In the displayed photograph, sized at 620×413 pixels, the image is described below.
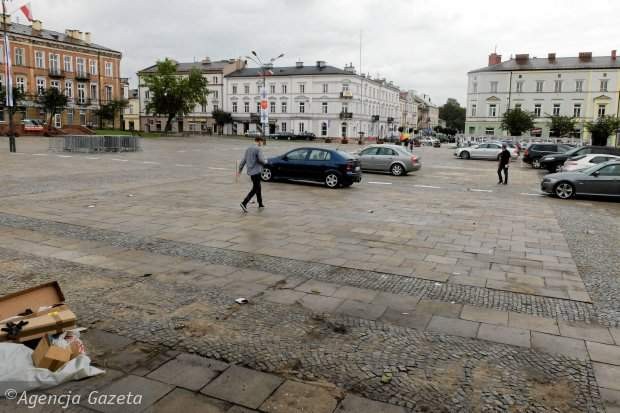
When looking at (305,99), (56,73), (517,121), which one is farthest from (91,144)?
(517,121)

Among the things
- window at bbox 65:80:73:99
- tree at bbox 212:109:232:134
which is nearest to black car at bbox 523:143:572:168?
tree at bbox 212:109:232:134

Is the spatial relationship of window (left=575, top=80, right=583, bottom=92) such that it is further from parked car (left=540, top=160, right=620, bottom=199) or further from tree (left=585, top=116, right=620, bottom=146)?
parked car (left=540, top=160, right=620, bottom=199)

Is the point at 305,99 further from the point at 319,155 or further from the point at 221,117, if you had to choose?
the point at 319,155

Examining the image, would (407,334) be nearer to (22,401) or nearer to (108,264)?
(22,401)

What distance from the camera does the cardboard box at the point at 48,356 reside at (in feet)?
13.1

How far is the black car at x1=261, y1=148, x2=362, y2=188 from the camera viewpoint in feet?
59.0

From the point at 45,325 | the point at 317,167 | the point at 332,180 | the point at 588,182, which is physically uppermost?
the point at 317,167

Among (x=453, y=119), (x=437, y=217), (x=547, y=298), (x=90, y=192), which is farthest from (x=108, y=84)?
(x=453, y=119)

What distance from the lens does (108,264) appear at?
7.52 metres

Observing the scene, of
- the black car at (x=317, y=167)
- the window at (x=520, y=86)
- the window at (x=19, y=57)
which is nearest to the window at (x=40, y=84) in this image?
the window at (x=19, y=57)

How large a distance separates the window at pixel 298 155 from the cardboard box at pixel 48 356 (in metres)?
14.9

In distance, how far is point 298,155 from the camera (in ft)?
61.7

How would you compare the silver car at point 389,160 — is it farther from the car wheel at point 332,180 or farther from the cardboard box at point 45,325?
the cardboard box at point 45,325

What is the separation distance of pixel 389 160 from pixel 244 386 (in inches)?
834
